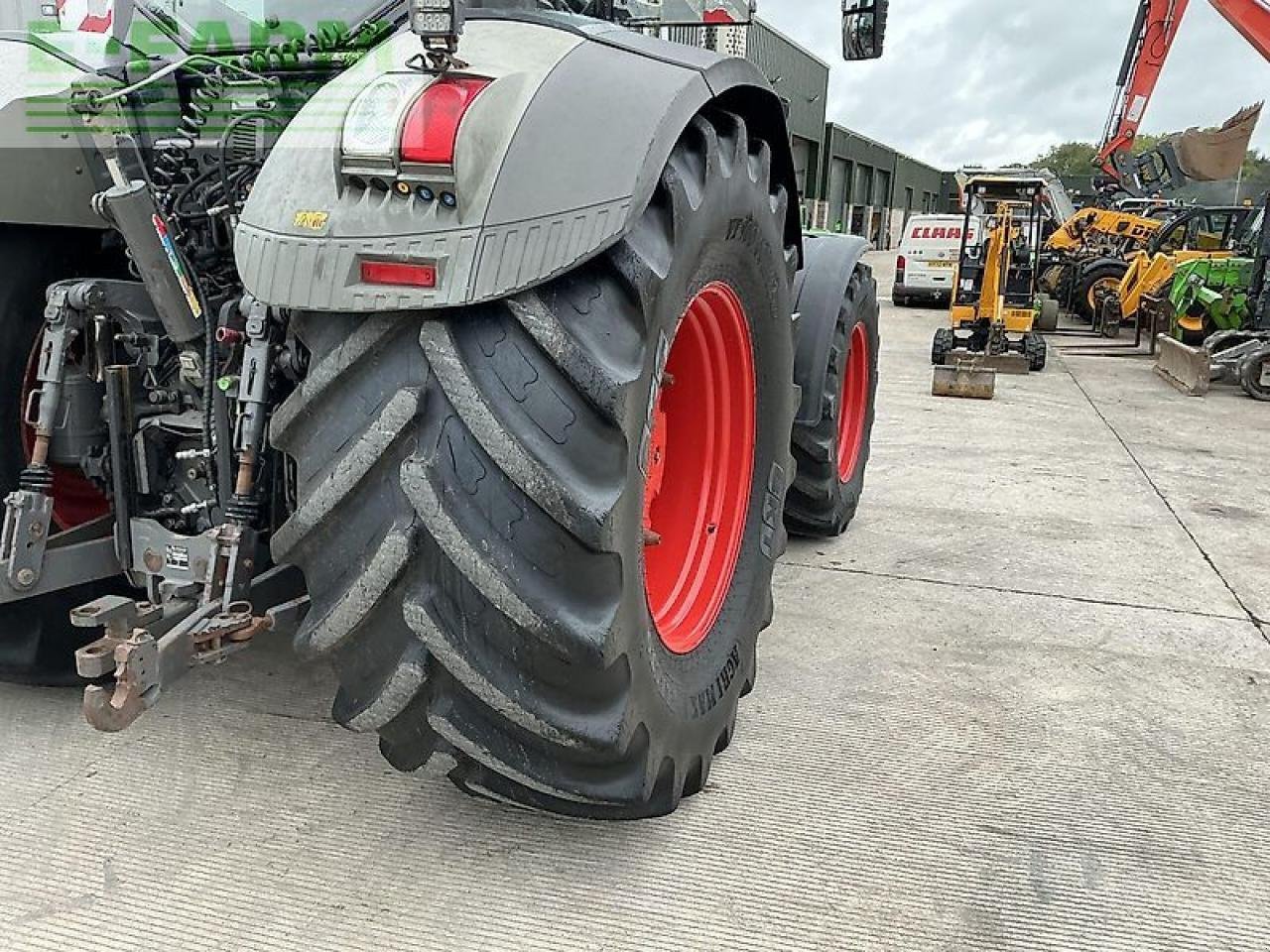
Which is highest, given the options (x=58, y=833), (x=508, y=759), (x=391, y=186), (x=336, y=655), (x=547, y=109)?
(x=547, y=109)

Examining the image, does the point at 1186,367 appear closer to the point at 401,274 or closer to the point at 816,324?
the point at 816,324

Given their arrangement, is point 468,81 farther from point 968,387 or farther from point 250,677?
point 968,387

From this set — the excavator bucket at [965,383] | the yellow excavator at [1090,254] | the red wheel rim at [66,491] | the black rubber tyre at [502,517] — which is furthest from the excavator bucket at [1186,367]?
the red wheel rim at [66,491]

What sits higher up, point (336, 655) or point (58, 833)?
point (336, 655)

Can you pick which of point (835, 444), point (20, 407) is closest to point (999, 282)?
point (835, 444)

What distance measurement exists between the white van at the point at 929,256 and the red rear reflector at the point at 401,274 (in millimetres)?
15896

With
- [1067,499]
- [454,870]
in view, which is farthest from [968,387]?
[454,870]

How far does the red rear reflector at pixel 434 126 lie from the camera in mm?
1658

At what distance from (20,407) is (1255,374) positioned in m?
10.3

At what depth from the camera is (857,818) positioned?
2502mm

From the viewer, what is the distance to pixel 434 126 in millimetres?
1667

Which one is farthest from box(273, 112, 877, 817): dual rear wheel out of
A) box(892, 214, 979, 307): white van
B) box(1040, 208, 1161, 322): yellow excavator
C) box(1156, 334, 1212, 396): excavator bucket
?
box(892, 214, 979, 307): white van

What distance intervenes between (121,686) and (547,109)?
4.47 feet

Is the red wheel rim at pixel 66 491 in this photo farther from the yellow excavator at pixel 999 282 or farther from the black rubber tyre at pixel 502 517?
the yellow excavator at pixel 999 282
